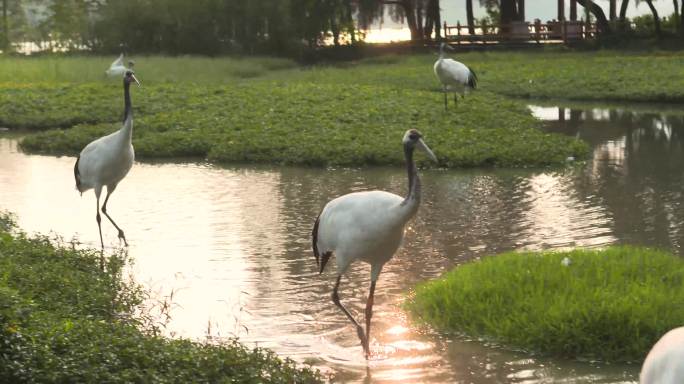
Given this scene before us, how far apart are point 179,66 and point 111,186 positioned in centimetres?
2370

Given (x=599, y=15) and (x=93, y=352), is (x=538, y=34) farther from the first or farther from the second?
(x=93, y=352)

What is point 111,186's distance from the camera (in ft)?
39.5

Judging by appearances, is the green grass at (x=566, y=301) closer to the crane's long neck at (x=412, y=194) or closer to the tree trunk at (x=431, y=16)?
the crane's long neck at (x=412, y=194)

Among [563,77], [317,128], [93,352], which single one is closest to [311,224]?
[93,352]

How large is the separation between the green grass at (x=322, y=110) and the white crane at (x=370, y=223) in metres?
8.26

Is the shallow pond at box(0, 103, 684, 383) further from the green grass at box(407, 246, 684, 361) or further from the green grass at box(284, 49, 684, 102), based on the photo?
the green grass at box(284, 49, 684, 102)

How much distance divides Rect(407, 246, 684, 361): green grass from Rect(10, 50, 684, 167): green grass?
7.14 meters

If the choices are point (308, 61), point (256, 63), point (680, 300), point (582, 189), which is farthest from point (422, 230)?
point (308, 61)

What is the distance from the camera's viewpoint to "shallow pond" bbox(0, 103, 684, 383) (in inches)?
311

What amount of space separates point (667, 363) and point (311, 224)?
28.7 ft

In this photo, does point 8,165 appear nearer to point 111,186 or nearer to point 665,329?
point 111,186

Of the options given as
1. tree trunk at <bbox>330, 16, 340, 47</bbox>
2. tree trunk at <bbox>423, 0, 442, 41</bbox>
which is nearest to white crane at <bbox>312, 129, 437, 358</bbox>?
tree trunk at <bbox>330, 16, 340, 47</bbox>

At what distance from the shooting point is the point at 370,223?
7742mm

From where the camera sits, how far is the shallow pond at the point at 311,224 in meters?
7.90
